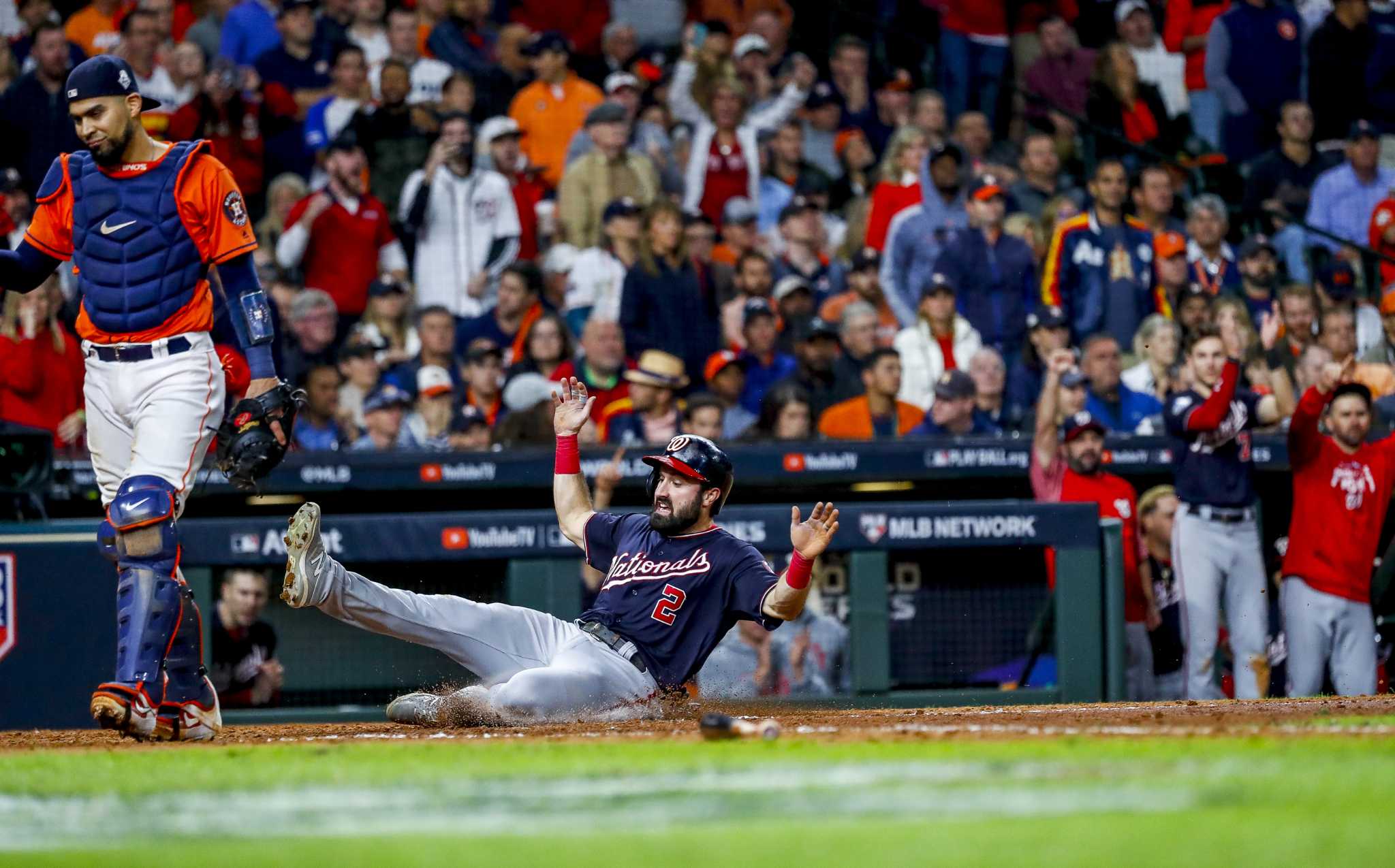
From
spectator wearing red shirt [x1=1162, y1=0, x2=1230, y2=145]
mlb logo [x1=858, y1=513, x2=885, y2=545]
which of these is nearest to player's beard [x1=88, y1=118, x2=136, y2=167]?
mlb logo [x1=858, y1=513, x2=885, y2=545]

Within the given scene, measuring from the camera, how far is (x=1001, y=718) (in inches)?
250

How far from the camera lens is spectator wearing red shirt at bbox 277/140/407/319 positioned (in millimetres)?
10977

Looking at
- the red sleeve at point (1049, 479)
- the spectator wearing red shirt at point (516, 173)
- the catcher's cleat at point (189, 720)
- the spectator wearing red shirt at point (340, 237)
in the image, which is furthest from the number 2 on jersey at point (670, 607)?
the spectator wearing red shirt at point (516, 173)

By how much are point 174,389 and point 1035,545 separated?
4.44 meters

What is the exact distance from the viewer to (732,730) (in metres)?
5.41

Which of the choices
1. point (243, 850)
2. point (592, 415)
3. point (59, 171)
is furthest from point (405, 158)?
point (243, 850)

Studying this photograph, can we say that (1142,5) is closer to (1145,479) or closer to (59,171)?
(1145,479)

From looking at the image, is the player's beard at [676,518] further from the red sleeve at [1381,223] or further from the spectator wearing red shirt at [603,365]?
the red sleeve at [1381,223]

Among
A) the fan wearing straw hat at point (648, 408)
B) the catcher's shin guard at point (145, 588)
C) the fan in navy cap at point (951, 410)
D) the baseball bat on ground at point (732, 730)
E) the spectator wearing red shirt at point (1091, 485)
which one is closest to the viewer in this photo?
the baseball bat on ground at point (732, 730)

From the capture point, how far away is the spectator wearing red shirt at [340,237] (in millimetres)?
10977

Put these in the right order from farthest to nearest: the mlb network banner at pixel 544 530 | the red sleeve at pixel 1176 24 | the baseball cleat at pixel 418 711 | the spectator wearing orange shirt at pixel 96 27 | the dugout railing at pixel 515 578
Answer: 1. the red sleeve at pixel 1176 24
2. the spectator wearing orange shirt at pixel 96 27
3. the mlb network banner at pixel 544 530
4. the dugout railing at pixel 515 578
5. the baseball cleat at pixel 418 711

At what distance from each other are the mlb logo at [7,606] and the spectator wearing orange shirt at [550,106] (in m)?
4.88

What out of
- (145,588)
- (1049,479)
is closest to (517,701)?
(145,588)

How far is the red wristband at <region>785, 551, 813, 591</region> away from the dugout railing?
2.41 m
